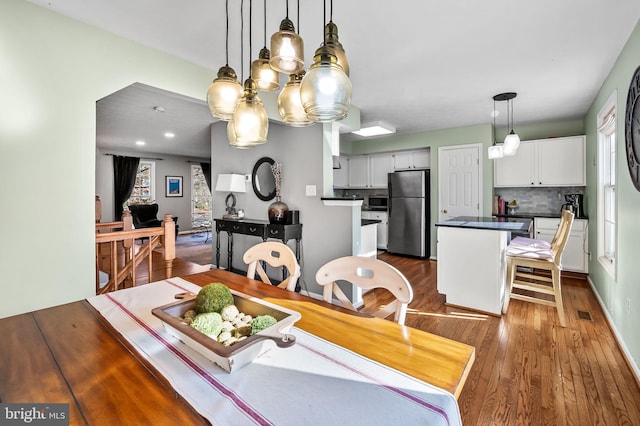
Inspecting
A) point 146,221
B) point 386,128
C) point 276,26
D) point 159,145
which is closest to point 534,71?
point 386,128

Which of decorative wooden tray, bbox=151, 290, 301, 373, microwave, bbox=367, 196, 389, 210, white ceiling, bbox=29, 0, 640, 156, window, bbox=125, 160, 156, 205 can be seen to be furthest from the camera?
window, bbox=125, 160, 156, 205

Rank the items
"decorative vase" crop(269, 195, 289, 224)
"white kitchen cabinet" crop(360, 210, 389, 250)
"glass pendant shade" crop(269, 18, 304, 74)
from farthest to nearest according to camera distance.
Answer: "white kitchen cabinet" crop(360, 210, 389, 250)
"decorative vase" crop(269, 195, 289, 224)
"glass pendant shade" crop(269, 18, 304, 74)

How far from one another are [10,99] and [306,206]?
2.53 meters

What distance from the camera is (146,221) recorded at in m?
7.26

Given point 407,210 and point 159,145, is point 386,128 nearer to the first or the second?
point 407,210

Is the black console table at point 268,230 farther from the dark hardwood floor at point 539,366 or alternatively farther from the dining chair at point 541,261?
the dining chair at point 541,261

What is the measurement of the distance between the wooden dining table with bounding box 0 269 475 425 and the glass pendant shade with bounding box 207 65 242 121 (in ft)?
2.95

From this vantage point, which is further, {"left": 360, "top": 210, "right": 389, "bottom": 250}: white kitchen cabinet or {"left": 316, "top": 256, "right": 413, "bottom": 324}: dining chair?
{"left": 360, "top": 210, "right": 389, "bottom": 250}: white kitchen cabinet

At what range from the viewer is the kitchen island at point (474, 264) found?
2943 mm

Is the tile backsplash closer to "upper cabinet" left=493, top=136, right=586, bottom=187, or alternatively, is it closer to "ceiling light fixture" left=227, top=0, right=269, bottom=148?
"upper cabinet" left=493, top=136, right=586, bottom=187

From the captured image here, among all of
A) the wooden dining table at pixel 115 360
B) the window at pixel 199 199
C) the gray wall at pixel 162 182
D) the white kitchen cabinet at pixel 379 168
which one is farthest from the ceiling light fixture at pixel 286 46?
the window at pixel 199 199

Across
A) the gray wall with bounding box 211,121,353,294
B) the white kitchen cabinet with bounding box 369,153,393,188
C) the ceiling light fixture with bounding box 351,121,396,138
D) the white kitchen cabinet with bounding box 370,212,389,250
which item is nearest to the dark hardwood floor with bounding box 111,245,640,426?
the gray wall with bounding box 211,121,353,294

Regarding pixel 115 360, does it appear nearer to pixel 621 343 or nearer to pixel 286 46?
pixel 286 46

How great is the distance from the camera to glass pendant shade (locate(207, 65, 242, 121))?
1241mm
